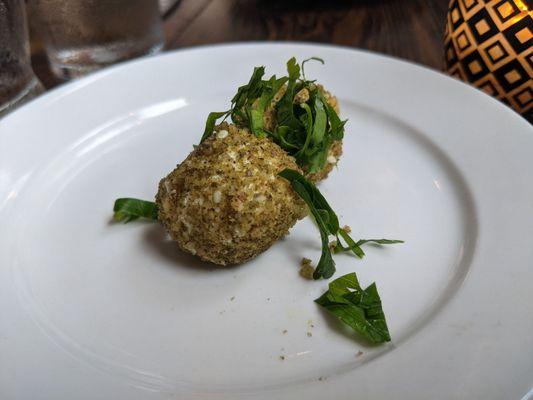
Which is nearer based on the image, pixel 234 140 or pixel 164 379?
pixel 164 379

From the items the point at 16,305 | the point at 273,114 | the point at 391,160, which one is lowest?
the point at 391,160

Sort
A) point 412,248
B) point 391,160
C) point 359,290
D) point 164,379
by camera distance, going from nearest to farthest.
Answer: point 164,379, point 359,290, point 412,248, point 391,160

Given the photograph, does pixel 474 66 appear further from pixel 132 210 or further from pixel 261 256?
pixel 132 210

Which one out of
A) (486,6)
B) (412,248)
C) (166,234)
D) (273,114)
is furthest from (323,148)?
(486,6)

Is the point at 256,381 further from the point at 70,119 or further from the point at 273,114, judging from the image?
the point at 70,119

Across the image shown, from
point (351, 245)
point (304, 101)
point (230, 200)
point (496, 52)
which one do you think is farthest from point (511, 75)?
point (230, 200)

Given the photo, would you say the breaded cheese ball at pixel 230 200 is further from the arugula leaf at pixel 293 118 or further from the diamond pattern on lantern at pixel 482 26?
the diamond pattern on lantern at pixel 482 26
